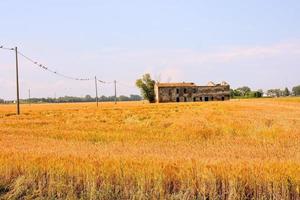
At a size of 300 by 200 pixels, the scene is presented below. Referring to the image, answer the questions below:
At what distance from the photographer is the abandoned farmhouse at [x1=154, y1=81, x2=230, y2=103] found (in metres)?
148

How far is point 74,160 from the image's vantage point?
13.8 meters

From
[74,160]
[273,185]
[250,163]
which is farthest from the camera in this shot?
[74,160]

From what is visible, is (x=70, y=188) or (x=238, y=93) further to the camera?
(x=238, y=93)

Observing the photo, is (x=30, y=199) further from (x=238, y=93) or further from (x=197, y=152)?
(x=238, y=93)

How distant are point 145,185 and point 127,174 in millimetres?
772

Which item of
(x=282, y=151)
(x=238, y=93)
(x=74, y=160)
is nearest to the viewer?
(x=74, y=160)

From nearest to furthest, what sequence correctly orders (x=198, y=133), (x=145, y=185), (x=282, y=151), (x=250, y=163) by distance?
(x=145, y=185) < (x=250, y=163) < (x=282, y=151) < (x=198, y=133)

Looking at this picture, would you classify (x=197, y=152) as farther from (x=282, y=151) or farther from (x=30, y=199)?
(x=30, y=199)

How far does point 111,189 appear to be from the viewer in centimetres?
1171

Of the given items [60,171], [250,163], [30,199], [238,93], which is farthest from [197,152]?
[238,93]

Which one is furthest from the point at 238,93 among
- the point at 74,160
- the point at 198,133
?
the point at 74,160

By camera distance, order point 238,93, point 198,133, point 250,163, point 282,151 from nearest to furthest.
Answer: point 250,163 < point 282,151 < point 198,133 < point 238,93

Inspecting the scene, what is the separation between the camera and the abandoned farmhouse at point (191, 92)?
485ft

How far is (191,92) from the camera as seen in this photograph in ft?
499
